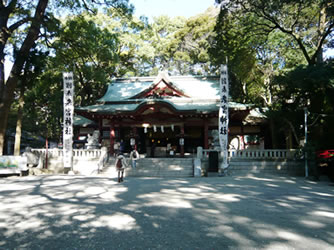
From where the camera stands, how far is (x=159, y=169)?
1491 cm

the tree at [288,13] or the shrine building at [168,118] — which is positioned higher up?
the tree at [288,13]

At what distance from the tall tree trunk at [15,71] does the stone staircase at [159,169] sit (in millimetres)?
5968

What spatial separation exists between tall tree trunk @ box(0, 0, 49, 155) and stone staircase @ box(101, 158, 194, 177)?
5968 mm

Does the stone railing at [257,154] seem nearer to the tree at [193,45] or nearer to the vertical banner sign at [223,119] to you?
the vertical banner sign at [223,119]

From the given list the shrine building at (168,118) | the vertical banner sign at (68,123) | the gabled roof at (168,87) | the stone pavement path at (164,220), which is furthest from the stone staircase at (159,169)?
the gabled roof at (168,87)

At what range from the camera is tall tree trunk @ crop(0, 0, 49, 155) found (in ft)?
44.5

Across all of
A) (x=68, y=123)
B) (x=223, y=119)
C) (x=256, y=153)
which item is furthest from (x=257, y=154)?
(x=68, y=123)

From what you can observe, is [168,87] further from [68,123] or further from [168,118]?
[68,123]

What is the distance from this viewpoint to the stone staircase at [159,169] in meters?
14.4

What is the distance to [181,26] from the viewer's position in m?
36.0

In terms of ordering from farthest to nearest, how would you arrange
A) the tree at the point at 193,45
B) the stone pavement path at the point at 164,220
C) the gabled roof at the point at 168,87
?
the tree at the point at 193,45
the gabled roof at the point at 168,87
the stone pavement path at the point at 164,220

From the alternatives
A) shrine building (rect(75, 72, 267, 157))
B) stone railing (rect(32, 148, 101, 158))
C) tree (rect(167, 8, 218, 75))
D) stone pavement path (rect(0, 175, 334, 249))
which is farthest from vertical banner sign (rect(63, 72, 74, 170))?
tree (rect(167, 8, 218, 75))

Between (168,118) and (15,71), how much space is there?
9.75 metres

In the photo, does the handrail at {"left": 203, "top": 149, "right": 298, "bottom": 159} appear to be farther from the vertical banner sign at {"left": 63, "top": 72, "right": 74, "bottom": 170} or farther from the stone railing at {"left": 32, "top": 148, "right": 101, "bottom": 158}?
the vertical banner sign at {"left": 63, "top": 72, "right": 74, "bottom": 170}
